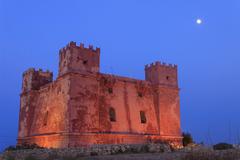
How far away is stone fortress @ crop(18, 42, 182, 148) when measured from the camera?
92.9 ft

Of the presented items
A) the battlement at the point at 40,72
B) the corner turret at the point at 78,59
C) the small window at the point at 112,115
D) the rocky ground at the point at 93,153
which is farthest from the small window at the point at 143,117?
the battlement at the point at 40,72

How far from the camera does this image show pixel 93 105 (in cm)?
2934

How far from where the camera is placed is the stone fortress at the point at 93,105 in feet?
92.9

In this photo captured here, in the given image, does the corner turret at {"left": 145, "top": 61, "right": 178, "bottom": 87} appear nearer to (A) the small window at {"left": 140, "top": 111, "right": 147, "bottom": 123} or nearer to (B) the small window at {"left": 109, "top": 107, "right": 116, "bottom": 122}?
(A) the small window at {"left": 140, "top": 111, "right": 147, "bottom": 123}

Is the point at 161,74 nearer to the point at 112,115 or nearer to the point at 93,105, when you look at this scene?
the point at 112,115

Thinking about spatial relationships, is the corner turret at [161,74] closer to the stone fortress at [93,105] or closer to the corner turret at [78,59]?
the stone fortress at [93,105]

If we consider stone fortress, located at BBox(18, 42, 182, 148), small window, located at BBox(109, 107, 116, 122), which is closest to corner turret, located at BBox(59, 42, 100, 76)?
stone fortress, located at BBox(18, 42, 182, 148)

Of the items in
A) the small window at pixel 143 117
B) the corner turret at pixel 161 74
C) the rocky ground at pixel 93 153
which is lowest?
the rocky ground at pixel 93 153

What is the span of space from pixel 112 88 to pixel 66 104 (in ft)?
18.1

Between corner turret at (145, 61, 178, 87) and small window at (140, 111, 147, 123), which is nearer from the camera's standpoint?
small window at (140, 111, 147, 123)

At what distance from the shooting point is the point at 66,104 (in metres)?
28.1

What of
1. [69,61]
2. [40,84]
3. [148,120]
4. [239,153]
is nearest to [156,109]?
[148,120]

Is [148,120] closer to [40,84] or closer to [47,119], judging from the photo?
[47,119]

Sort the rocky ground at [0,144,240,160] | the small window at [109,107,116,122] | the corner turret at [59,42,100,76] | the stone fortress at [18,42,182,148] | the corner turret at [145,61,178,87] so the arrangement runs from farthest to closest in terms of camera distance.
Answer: the corner turret at [145,61,178,87], the small window at [109,107,116,122], the corner turret at [59,42,100,76], the stone fortress at [18,42,182,148], the rocky ground at [0,144,240,160]
